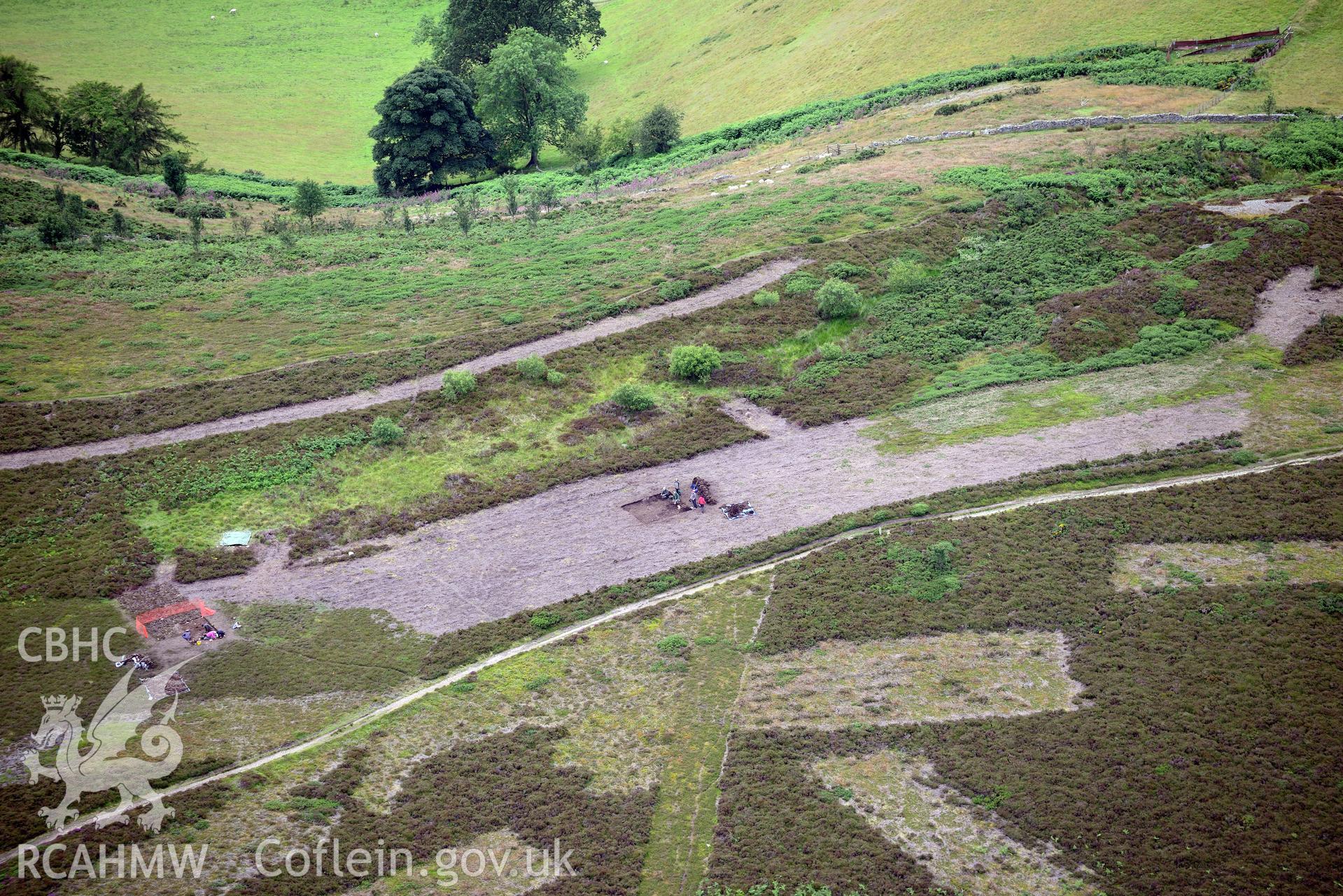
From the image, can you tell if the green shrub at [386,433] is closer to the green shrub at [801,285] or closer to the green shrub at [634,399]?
the green shrub at [634,399]

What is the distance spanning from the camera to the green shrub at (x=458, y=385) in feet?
165

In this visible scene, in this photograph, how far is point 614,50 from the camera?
398 feet

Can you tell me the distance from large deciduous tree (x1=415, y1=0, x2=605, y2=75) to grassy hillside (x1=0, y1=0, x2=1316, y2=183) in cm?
829

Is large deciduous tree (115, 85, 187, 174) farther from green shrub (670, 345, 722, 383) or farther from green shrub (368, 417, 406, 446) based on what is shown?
green shrub (670, 345, 722, 383)

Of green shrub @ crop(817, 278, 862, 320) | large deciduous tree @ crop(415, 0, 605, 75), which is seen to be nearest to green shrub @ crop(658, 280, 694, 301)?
green shrub @ crop(817, 278, 862, 320)

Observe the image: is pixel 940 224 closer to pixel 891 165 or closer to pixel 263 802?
pixel 891 165

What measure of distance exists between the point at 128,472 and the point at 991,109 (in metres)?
66.8

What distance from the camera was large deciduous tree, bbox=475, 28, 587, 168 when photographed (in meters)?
94.8

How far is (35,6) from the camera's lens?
128 m

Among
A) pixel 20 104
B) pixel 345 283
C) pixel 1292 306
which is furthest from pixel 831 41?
pixel 20 104

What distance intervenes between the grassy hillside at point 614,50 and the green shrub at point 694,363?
4951 cm

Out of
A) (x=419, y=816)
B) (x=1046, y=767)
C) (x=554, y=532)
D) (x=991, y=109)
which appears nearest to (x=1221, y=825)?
(x=1046, y=767)

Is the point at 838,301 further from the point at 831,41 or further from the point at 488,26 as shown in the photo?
the point at 488,26

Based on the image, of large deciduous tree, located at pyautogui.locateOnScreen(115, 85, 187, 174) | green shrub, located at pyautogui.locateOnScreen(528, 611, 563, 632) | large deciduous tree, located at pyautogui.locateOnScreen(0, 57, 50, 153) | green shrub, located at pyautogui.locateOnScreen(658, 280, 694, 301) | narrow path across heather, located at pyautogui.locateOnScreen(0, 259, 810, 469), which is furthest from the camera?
large deciduous tree, located at pyautogui.locateOnScreen(115, 85, 187, 174)
